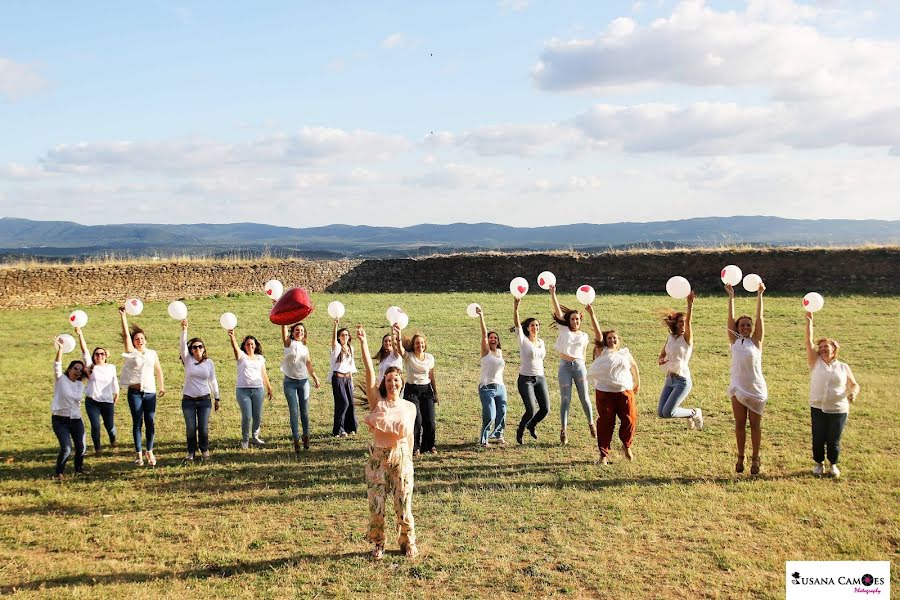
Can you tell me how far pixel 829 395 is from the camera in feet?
23.9

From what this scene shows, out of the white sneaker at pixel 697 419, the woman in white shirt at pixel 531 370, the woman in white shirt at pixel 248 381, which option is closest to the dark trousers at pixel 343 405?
the woman in white shirt at pixel 248 381

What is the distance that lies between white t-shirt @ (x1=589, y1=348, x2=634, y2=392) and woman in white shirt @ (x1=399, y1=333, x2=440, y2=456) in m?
1.89

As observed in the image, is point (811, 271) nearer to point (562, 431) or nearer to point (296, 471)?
point (562, 431)

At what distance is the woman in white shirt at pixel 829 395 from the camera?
286 inches

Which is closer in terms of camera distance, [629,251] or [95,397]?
[95,397]

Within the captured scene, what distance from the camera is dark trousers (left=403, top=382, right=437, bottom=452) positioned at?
8.34m

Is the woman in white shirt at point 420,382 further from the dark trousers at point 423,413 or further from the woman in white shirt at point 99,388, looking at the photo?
the woman in white shirt at point 99,388

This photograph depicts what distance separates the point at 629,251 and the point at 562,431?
23.4 m

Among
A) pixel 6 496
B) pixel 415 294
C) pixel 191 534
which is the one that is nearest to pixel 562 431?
pixel 191 534

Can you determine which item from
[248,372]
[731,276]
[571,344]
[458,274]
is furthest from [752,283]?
[458,274]

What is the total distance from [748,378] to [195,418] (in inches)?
247

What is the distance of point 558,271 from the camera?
104ft

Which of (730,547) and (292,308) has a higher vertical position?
(292,308)

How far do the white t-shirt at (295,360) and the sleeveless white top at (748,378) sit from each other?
16.2ft
